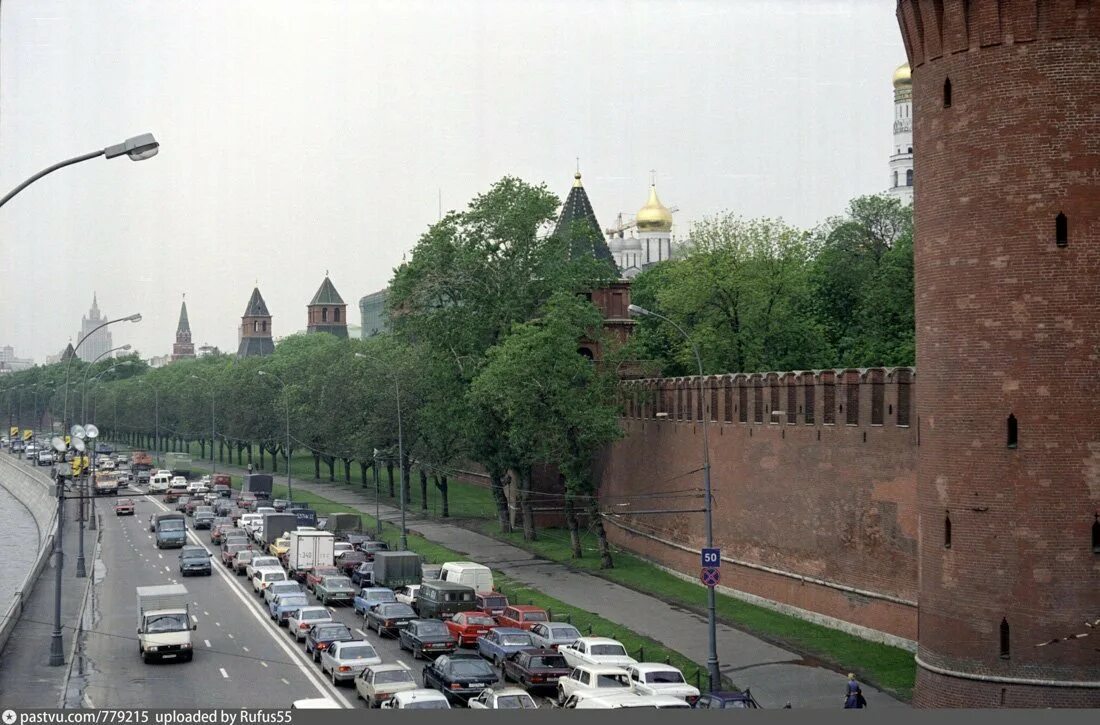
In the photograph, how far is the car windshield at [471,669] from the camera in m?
31.0

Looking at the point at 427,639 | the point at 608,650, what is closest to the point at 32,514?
the point at 427,639

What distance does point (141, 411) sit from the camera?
496 ft

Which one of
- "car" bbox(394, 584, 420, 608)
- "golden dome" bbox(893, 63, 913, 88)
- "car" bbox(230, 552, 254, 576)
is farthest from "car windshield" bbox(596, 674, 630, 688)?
"golden dome" bbox(893, 63, 913, 88)

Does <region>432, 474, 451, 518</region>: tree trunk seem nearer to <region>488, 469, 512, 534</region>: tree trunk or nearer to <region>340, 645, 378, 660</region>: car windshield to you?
<region>488, 469, 512, 534</region>: tree trunk

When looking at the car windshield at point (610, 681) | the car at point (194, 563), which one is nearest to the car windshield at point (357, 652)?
the car windshield at point (610, 681)

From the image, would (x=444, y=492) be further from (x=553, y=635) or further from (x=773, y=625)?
(x=553, y=635)

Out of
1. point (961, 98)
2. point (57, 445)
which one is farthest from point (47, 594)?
point (961, 98)

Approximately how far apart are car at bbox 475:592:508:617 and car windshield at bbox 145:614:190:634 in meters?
9.41

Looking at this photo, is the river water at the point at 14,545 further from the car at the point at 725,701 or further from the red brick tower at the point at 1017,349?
the red brick tower at the point at 1017,349

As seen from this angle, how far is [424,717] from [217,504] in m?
64.7

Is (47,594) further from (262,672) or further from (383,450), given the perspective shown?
(383,450)

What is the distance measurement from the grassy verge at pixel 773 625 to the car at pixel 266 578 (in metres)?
11.8

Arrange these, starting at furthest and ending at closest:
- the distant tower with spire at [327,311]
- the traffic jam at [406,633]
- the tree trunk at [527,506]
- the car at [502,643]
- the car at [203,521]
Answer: the distant tower with spire at [327,311] < the car at [203,521] < the tree trunk at [527,506] < the car at [502,643] < the traffic jam at [406,633]

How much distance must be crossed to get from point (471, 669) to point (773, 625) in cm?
1323
